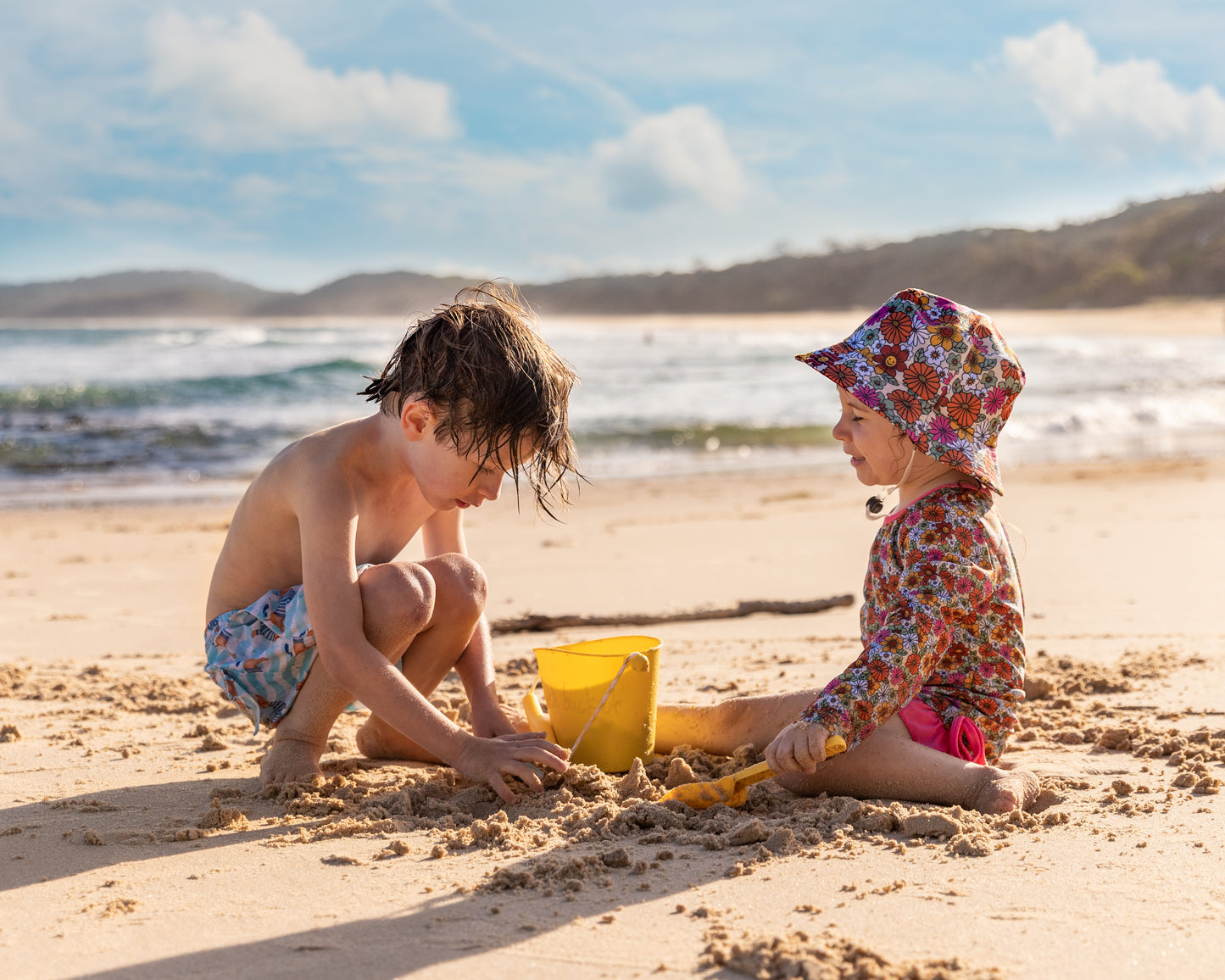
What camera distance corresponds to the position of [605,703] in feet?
8.42

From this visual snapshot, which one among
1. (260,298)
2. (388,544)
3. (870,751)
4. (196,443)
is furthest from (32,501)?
(260,298)

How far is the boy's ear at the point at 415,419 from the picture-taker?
2416 mm

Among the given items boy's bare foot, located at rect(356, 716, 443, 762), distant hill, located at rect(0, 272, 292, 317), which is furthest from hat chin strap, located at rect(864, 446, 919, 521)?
distant hill, located at rect(0, 272, 292, 317)

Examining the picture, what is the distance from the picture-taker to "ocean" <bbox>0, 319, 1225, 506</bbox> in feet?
33.7

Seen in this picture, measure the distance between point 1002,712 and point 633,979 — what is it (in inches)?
50.0

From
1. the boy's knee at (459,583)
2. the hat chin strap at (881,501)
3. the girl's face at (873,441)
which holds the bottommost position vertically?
the boy's knee at (459,583)

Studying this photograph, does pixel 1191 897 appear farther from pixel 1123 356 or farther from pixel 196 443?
pixel 1123 356

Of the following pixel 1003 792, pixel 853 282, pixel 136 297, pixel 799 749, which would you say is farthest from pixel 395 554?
pixel 136 297

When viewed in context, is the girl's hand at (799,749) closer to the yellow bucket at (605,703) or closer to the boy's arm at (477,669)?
the yellow bucket at (605,703)

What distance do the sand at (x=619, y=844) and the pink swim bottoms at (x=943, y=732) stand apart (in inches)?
7.0

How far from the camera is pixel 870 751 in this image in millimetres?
2416

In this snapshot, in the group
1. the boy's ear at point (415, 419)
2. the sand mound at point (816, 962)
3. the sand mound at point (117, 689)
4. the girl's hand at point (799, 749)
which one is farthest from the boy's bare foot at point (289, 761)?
the sand mound at point (816, 962)

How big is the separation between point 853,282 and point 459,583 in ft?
248

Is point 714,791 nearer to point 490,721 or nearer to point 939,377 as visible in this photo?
point 490,721
